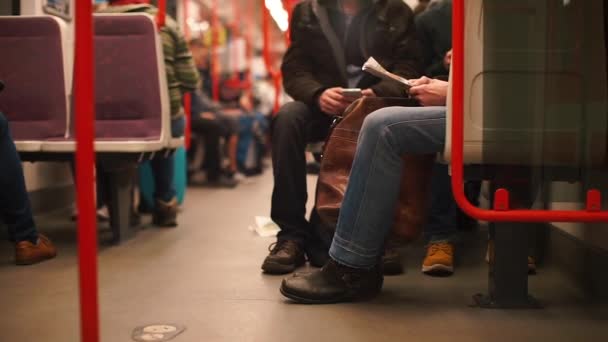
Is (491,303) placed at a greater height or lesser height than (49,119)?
lesser

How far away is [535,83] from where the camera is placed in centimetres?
160

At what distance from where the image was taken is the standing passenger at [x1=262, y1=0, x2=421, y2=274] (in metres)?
2.30

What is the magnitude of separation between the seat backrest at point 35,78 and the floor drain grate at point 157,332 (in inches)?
56.4

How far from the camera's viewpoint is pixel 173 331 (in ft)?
5.31

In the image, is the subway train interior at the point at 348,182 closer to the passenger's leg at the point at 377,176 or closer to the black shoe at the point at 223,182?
the passenger's leg at the point at 377,176

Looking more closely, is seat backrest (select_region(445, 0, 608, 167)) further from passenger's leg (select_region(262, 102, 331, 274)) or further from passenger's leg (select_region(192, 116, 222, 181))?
passenger's leg (select_region(192, 116, 222, 181))

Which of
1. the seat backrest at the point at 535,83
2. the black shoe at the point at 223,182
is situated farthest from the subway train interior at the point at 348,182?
the black shoe at the point at 223,182

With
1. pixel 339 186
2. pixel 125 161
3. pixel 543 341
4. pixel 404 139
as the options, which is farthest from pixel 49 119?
pixel 543 341

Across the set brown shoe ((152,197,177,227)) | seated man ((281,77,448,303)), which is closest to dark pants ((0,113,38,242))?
brown shoe ((152,197,177,227))

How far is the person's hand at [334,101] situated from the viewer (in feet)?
7.27

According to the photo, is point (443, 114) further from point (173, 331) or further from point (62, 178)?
point (62, 178)

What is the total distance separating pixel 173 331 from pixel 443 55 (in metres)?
1.62

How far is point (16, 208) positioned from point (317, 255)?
3.94 ft

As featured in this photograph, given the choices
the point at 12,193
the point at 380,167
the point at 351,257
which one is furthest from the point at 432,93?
the point at 12,193
